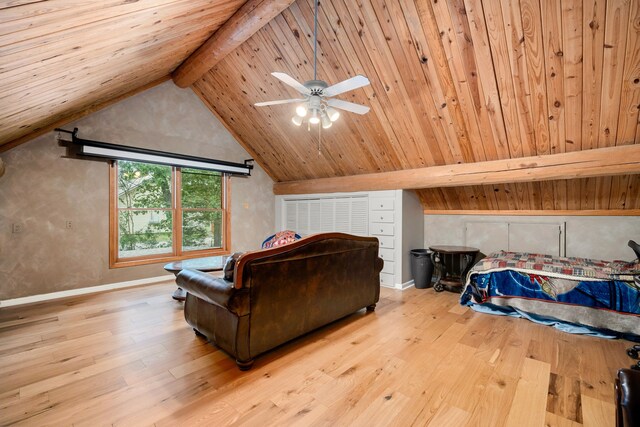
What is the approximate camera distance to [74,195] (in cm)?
399

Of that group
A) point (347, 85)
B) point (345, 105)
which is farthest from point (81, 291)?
point (347, 85)

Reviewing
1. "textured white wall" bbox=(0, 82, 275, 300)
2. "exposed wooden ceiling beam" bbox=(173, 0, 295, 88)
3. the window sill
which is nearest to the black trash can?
A: the window sill

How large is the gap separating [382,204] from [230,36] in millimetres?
3249

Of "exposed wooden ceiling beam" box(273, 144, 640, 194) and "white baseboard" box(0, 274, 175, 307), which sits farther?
"white baseboard" box(0, 274, 175, 307)

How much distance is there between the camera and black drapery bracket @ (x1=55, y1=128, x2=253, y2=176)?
390 cm

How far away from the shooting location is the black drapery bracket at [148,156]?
12.8ft

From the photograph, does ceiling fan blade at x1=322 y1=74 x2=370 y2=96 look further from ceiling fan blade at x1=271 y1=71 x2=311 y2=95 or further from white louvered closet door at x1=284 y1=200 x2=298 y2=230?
white louvered closet door at x1=284 y1=200 x2=298 y2=230

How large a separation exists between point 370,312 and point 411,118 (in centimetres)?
253

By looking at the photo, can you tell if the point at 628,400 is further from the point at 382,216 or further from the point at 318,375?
the point at 382,216

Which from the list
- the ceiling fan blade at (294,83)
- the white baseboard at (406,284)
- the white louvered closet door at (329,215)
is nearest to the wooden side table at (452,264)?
the white baseboard at (406,284)

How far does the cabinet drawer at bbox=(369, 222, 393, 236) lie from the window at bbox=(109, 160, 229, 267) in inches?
115

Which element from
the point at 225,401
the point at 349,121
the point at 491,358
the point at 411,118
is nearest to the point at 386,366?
the point at 491,358

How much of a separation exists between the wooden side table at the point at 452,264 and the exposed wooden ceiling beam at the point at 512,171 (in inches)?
40.6

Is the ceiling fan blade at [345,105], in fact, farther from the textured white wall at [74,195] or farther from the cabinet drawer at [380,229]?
the textured white wall at [74,195]
